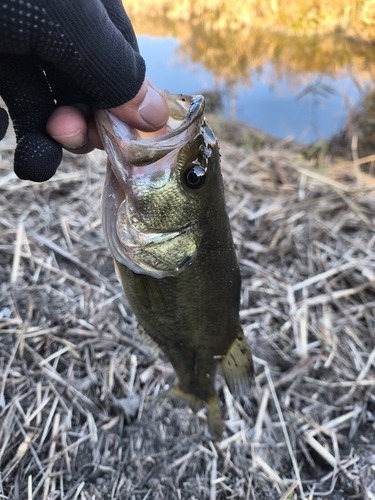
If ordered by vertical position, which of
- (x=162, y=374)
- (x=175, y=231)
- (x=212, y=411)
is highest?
(x=175, y=231)

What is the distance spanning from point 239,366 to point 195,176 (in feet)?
3.20

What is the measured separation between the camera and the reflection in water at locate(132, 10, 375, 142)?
7762 mm

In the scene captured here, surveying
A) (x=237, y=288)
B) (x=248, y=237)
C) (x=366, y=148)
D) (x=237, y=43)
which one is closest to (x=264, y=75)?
(x=237, y=43)

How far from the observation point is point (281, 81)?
29.0 feet

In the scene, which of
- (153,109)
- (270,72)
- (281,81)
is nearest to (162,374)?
(153,109)

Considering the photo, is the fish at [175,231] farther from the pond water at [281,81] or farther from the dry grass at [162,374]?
the pond water at [281,81]

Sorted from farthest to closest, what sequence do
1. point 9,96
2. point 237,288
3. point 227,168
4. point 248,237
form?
1. point 227,168
2. point 248,237
3. point 237,288
4. point 9,96

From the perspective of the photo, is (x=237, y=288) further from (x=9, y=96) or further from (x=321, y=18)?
(x=321, y=18)

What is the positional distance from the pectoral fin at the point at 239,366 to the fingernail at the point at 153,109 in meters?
1.04

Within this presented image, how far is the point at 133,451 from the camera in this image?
6.94ft

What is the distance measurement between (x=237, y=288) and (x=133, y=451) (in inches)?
41.6

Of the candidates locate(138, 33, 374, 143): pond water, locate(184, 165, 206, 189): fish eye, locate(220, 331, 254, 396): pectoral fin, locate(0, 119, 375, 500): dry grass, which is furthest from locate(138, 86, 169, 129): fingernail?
locate(138, 33, 374, 143): pond water

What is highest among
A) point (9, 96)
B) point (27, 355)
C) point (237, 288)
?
point (9, 96)

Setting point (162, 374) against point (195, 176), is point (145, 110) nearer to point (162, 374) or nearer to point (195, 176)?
point (195, 176)
